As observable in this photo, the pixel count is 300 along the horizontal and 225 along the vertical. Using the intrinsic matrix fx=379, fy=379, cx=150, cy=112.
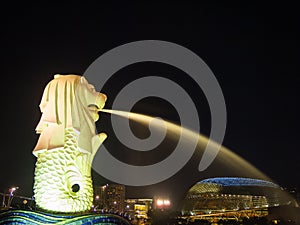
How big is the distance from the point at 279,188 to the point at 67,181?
53.1m

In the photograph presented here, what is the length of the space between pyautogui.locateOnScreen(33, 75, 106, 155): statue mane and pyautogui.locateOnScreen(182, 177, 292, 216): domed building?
133 ft

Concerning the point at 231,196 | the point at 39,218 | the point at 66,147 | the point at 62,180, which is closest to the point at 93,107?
the point at 66,147

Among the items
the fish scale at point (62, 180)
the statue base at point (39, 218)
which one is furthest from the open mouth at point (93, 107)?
the statue base at point (39, 218)

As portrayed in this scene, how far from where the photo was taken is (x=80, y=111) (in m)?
11.3

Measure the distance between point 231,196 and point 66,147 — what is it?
45187 millimetres

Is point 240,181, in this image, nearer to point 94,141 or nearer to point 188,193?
point 188,193

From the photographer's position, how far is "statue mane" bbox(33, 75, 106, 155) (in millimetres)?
10797

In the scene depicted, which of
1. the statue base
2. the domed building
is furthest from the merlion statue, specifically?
the domed building

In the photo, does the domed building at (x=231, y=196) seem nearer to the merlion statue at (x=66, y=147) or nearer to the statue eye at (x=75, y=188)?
the merlion statue at (x=66, y=147)

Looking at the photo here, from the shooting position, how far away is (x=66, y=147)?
1070 cm

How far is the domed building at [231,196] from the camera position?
51.2 metres

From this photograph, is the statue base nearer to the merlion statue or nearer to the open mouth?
the merlion statue

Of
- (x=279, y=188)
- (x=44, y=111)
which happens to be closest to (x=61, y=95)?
(x=44, y=111)

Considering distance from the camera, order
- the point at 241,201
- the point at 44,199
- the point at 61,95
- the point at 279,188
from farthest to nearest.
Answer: the point at 279,188 < the point at 241,201 < the point at 61,95 < the point at 44,199
